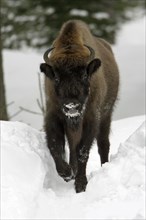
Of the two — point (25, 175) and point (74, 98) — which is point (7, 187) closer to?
point (25, 175)

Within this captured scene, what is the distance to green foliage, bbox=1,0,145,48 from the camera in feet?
63.3

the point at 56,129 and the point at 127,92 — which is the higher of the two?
the point at 56,129

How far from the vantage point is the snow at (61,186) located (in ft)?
15.7

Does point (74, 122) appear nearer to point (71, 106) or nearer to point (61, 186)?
point (71, 106)

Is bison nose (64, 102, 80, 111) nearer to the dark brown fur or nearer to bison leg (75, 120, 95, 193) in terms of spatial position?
the dark brown fur

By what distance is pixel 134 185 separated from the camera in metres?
4.93

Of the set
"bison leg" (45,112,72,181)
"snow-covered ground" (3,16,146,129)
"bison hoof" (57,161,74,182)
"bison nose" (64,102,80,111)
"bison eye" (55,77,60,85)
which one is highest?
"bison eye" (55,77,60,85)

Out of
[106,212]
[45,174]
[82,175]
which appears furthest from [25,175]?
[106,212]

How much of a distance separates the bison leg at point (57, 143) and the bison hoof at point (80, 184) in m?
0.20

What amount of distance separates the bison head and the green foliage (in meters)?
13.2

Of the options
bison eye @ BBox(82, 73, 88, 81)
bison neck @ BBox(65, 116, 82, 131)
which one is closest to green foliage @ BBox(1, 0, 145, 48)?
bison neck @ BBox(65, 116, 82, 131)

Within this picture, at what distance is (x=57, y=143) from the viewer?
6.19 metres

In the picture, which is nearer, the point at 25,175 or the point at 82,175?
the point at 25,175

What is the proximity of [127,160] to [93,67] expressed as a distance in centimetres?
116
